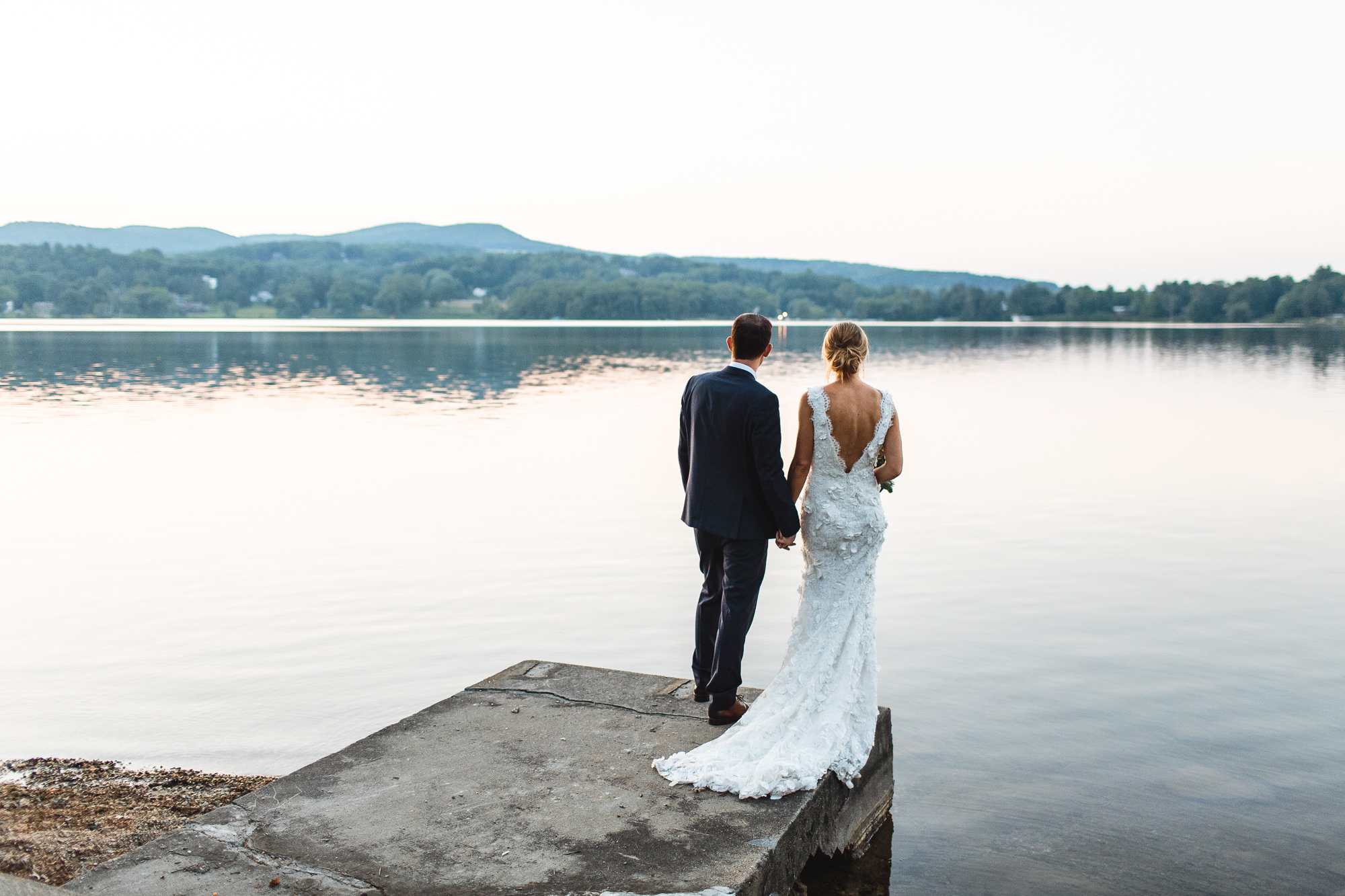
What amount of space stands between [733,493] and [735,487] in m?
0.03

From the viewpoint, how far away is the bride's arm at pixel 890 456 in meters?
5.23

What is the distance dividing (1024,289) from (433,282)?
109065 mm

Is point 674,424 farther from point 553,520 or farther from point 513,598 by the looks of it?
point 513,598

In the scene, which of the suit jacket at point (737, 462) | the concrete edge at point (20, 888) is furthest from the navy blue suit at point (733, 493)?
the concrete edge at point (20, 888)

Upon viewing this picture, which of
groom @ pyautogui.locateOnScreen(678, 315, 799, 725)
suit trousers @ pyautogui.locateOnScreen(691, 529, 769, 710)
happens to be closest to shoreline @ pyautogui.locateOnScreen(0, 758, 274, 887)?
suit trousers @ pyautogui.locateOnScreen(691, 529, 769, 710)

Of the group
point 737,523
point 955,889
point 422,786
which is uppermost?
point 737,523

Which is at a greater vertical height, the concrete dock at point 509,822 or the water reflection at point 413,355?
the water reflection at point 413,355

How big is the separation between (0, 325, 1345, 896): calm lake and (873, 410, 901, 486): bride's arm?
6.75 ft

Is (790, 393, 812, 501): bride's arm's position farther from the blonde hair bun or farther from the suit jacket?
the blonde hair bun

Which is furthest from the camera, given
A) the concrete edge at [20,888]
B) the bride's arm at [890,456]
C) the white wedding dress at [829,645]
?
the bride's arm at [890,456]

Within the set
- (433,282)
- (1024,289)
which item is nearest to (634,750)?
(433,282)

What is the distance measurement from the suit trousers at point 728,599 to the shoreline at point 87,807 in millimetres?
2611

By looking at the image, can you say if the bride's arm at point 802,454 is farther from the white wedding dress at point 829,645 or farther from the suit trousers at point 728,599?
the suit trousers at point 728,599

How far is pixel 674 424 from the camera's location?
26.2 metres
